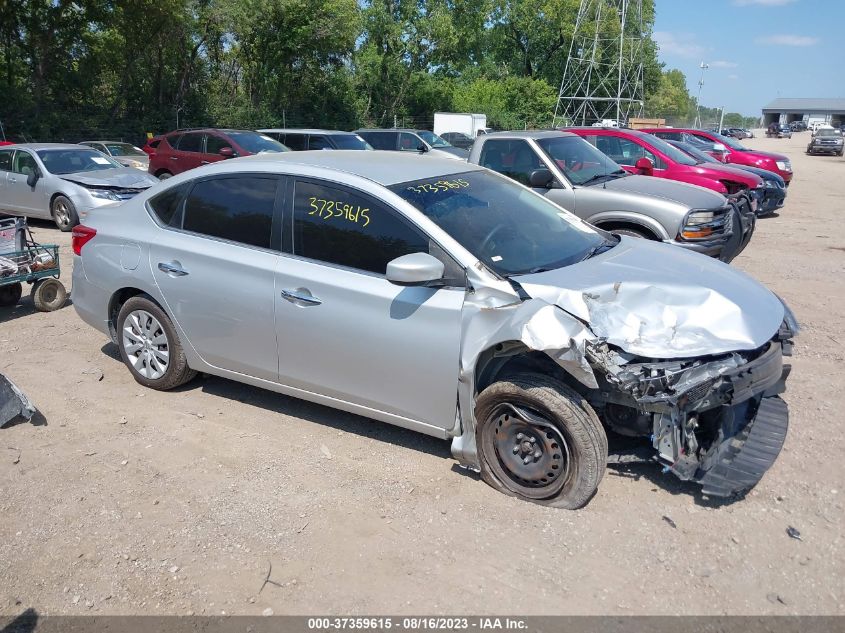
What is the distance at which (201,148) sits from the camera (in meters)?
15.8

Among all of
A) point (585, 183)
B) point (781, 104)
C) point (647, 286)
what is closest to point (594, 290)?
point (647, 286)

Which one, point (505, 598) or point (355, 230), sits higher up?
point (355, 230)

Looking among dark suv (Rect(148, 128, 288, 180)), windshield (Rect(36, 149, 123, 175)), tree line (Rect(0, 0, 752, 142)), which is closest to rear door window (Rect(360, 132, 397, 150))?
dark suv (Rect(148, 128, 288, 180))

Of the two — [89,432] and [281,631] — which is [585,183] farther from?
[281,631]

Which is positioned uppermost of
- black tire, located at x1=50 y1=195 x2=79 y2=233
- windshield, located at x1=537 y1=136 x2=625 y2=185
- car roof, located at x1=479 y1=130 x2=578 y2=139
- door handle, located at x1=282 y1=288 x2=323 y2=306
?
car roof, located at x1=479 y1=130 x2=578 y2=139

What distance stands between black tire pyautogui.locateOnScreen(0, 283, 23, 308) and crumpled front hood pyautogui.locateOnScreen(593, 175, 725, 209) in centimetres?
662

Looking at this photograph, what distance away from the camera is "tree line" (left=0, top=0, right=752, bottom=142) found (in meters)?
24.0

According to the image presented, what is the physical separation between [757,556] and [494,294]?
182 centimetres

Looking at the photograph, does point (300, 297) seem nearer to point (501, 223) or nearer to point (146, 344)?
point (501, 223)

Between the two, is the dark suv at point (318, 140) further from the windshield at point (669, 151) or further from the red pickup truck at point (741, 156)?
the red pickup truck at point (741, 156)

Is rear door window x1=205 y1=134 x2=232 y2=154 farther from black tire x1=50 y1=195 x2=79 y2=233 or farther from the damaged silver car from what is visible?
the damaged silver car

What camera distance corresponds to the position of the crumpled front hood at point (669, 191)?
305 inches

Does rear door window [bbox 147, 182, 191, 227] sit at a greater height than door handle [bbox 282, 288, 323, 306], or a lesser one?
greater

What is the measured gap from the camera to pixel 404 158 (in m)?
5.00
